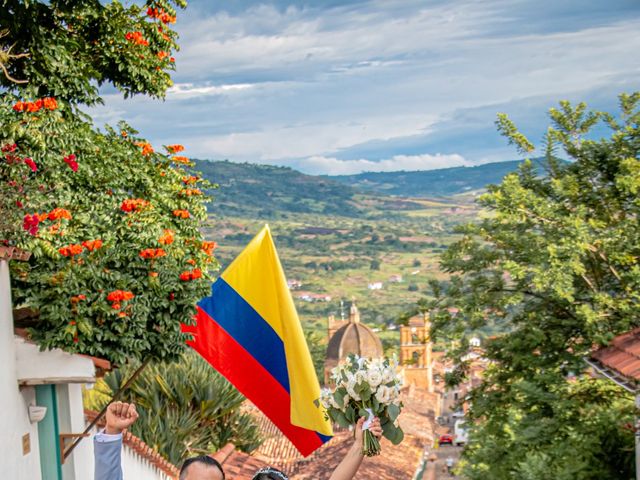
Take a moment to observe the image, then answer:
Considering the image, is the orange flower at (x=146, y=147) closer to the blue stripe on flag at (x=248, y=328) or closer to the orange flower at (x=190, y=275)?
the blue stripe on flag at (x=248, y=328)

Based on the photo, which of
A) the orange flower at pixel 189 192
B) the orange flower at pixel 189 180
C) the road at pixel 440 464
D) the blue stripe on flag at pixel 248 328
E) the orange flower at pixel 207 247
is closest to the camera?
the orange flower at pixel 207 247

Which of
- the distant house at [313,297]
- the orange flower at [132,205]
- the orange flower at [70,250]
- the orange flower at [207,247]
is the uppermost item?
the orange flower at [132,205]

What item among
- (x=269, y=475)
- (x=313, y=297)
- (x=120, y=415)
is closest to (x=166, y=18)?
(x=120, y=415)

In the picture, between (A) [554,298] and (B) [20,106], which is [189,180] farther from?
(A) [554,298]

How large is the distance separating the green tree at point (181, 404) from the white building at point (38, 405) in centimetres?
516

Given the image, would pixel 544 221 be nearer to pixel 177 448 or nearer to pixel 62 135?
pixel 177 448

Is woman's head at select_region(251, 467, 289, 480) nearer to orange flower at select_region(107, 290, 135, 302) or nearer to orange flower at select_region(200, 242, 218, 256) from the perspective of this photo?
orange flower at select_region(107, 290, 135, 302)

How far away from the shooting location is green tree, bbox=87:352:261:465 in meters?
13.3

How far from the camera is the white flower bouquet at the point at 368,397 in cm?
416

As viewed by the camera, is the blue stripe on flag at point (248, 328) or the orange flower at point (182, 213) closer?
the orange flower at point (182, 213)

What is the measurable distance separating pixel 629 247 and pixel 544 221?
1.28 meters

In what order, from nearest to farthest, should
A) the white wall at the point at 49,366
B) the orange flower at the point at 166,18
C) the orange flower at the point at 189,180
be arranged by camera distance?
1. the white wall at the point at 49,366
2. the orange flower at the point at 189,180
3. the orange flower at the point at 166,18

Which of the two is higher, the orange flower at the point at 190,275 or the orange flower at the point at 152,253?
the orange flower at the point at 152,253

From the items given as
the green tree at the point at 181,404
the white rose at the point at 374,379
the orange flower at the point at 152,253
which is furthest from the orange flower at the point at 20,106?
the green tree at the point at 181,404
